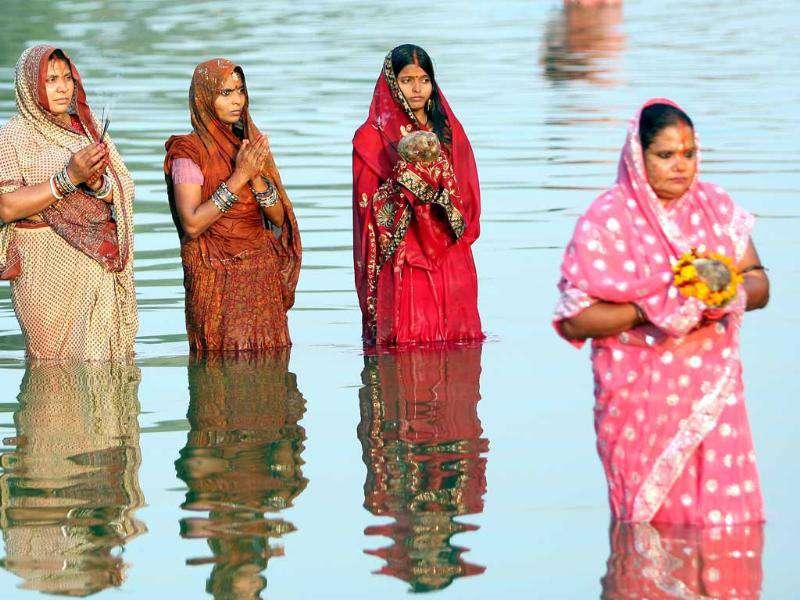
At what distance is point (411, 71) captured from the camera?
9.77 m

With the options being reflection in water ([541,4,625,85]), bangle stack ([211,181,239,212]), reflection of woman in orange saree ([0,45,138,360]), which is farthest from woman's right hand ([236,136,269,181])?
reflection in water ([541,4,625,85])

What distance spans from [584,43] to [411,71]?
25.0 meters

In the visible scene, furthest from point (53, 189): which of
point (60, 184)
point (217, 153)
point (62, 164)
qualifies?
point (217, 153)

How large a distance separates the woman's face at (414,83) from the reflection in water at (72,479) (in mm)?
1940

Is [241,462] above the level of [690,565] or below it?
above

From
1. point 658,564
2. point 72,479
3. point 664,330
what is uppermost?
point 664,330

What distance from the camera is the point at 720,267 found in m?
5.52

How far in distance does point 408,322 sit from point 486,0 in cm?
3873

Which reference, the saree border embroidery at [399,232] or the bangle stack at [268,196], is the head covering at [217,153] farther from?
the saree border embroidery at [399,232]

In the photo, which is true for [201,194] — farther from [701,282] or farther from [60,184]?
[701,282]

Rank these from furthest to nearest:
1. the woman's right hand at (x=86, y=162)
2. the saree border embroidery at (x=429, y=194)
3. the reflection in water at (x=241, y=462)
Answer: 1. the saree border embroidery at (x=429, y=194)
2. the woman's right hand at (x=86, y=162)
3. the reflection in water at (x=241, y=462)

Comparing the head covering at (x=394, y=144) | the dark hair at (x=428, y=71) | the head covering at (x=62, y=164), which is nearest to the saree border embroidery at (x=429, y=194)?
the head covering at (x=394, y=144)

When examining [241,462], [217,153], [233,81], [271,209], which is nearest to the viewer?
[241,462]

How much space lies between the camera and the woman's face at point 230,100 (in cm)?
942
